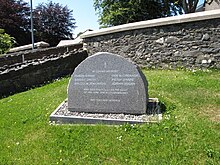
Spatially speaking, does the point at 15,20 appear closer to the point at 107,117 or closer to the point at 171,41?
the point at 171,41

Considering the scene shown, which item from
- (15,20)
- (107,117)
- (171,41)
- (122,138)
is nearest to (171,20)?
(171,41)

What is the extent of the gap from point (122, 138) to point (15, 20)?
1004 inches

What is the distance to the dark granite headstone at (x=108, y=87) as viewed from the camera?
4.37m

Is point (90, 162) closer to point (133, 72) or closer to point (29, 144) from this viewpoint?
point (29, 144)

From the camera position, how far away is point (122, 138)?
3695 mm

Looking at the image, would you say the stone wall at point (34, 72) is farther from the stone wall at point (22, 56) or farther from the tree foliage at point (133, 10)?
the tree foliage at point (133, 10)

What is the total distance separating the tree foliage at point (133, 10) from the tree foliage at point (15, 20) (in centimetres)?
939

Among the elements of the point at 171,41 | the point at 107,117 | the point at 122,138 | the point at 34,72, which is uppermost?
the point at 171,41

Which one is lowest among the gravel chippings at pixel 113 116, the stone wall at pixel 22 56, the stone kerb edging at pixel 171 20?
the gravel chippings at pixel 113 116

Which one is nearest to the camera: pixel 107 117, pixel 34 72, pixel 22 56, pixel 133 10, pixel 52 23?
pixel 107 117

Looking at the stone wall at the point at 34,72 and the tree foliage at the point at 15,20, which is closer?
the stone wall at the point at 34,72

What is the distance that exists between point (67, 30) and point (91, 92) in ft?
90.2

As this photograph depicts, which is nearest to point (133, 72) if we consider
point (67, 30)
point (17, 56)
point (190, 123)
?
point (190, 123)

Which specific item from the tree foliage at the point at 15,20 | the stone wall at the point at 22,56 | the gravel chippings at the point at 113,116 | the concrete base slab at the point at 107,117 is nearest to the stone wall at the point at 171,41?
the stone wall at the point at 22,56
